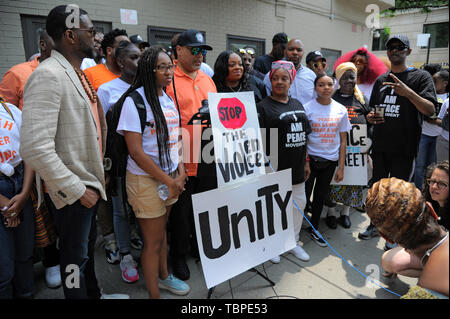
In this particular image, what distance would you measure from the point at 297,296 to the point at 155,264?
1189 millimetres

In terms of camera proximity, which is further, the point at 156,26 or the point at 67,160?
the point at 156,26

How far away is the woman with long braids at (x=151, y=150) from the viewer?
1889 millimetres

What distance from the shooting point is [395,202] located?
1323mm

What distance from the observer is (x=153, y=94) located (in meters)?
1.96

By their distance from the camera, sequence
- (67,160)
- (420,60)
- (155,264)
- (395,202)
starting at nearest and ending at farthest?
(395,202) < (67,160) < (155,264) < (420,60)

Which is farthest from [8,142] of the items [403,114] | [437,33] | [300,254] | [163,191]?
[437,33]

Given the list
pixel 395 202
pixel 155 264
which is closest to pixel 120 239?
pixel 155 264

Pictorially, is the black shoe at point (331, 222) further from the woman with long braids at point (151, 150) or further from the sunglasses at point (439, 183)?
the woman with long braids at point (151, 150)

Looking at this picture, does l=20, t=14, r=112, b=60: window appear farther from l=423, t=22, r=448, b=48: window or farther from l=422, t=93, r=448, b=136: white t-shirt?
l=423, t=22, r=448, b=48: window

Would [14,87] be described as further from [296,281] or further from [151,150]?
[296,281]

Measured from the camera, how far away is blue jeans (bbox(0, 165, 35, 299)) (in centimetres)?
190

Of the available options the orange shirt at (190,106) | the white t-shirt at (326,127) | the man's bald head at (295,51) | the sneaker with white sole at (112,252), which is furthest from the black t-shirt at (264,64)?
the sneaker with white sole at (112,252)

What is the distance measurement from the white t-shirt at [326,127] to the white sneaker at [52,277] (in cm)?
267

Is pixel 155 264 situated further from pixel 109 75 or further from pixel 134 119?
pixel 109 75
